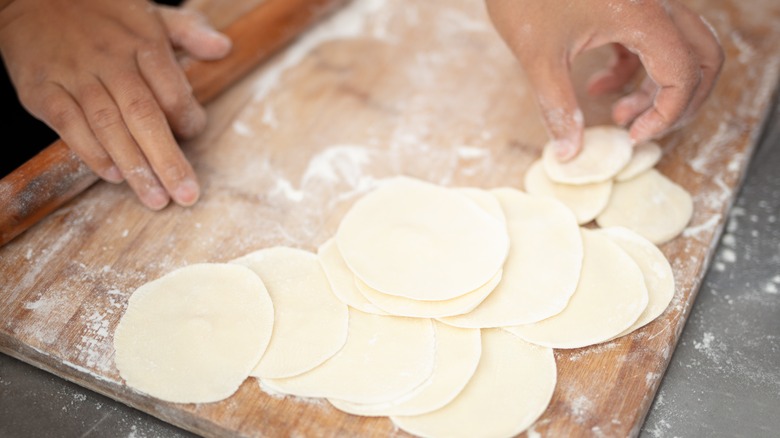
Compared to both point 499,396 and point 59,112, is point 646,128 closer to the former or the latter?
point 499,396

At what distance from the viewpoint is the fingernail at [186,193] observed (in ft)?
6.44

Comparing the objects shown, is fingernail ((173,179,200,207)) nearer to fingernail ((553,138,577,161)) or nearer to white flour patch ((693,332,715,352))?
fingernail ((553,138,577,161))

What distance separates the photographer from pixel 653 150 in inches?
80.9

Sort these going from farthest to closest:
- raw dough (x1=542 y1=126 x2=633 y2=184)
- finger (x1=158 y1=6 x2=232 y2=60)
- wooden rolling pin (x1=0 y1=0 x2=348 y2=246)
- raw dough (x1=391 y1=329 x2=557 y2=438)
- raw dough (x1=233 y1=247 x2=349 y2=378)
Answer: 1. finger (x1=158 y1=6 x2=232 y2=60)
2. raw dough (x1=542 y1=126 x2=633 y2=184)
3. wooden rolling pin (x1=0 y1=0 x2=348 y2=246)
4. raw dough (x1=233 y1=247 x2=349 y2=378)
5. raw dough (x1=391 y1=329 x2=557 y2=438)

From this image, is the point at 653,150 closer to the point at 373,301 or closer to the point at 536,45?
the point at 536,45

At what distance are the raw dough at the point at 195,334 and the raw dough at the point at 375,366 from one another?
108 mm

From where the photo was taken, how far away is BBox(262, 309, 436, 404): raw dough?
1.54 metres

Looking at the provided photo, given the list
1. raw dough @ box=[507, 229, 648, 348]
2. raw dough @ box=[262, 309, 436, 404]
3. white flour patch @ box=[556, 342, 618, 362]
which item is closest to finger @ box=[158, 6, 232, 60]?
raw dough @ box=[262, 309, 436, 404]

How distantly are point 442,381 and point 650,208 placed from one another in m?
0.84

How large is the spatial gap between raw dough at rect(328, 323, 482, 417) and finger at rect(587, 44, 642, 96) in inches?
43.4

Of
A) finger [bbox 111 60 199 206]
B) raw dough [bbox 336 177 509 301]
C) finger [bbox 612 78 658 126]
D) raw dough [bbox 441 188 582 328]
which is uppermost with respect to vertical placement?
finger [bbox 111 60 199 206]

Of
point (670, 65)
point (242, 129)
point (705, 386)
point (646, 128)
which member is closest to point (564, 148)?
point (646, 128)

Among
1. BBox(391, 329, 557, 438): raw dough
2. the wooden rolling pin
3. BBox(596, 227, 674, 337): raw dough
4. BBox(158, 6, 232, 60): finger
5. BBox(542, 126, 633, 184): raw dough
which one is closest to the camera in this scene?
BBox(391, 329, 557, 438): raw dough

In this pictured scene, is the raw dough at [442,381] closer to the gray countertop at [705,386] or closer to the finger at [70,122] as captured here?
the gray countertop at [705,386]
